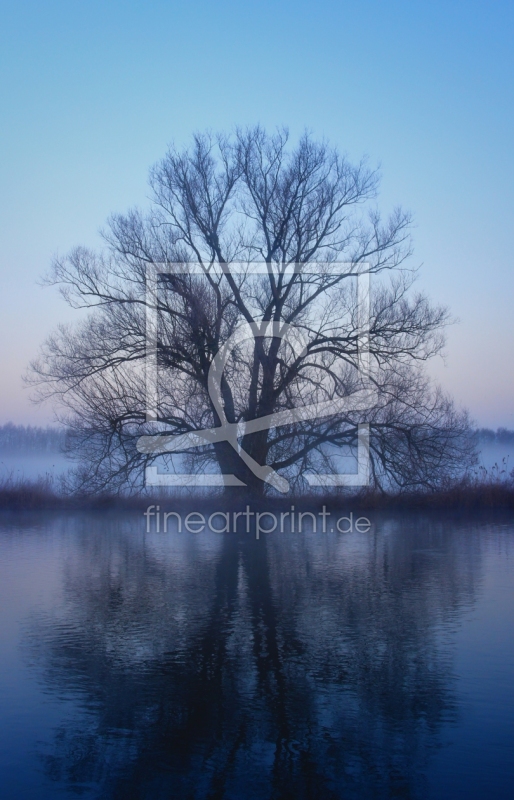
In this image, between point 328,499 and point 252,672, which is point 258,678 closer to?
point 252,672

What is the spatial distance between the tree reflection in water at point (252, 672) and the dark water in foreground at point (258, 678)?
0.02 meters

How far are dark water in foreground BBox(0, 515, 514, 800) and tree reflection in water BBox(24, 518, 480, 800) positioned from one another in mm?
21

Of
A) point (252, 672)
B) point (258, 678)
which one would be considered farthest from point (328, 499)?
point (258, 678)

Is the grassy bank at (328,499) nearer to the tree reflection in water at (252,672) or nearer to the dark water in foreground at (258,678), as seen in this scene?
the tree reflection in water at (252,672)

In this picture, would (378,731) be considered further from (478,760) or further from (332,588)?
(332,588)

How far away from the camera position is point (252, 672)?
6434mm

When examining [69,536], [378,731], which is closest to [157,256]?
[69,536]

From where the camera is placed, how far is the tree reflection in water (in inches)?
179

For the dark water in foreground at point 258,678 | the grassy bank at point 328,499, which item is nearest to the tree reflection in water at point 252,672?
the dark water in foreground at point 258,678

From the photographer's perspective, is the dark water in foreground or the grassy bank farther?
the grassy bank

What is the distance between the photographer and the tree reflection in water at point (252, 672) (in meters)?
4.55

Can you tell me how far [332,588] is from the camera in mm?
9883

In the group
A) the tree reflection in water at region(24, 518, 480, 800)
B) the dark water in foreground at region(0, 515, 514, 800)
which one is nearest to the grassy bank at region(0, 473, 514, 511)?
the tree reflection in water at region(24, 518, 480, 800)

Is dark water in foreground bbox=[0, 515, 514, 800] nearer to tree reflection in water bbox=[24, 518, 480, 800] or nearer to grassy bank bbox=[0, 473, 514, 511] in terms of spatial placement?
tree reflection in water bbox=[24, 518, 480, 800]
